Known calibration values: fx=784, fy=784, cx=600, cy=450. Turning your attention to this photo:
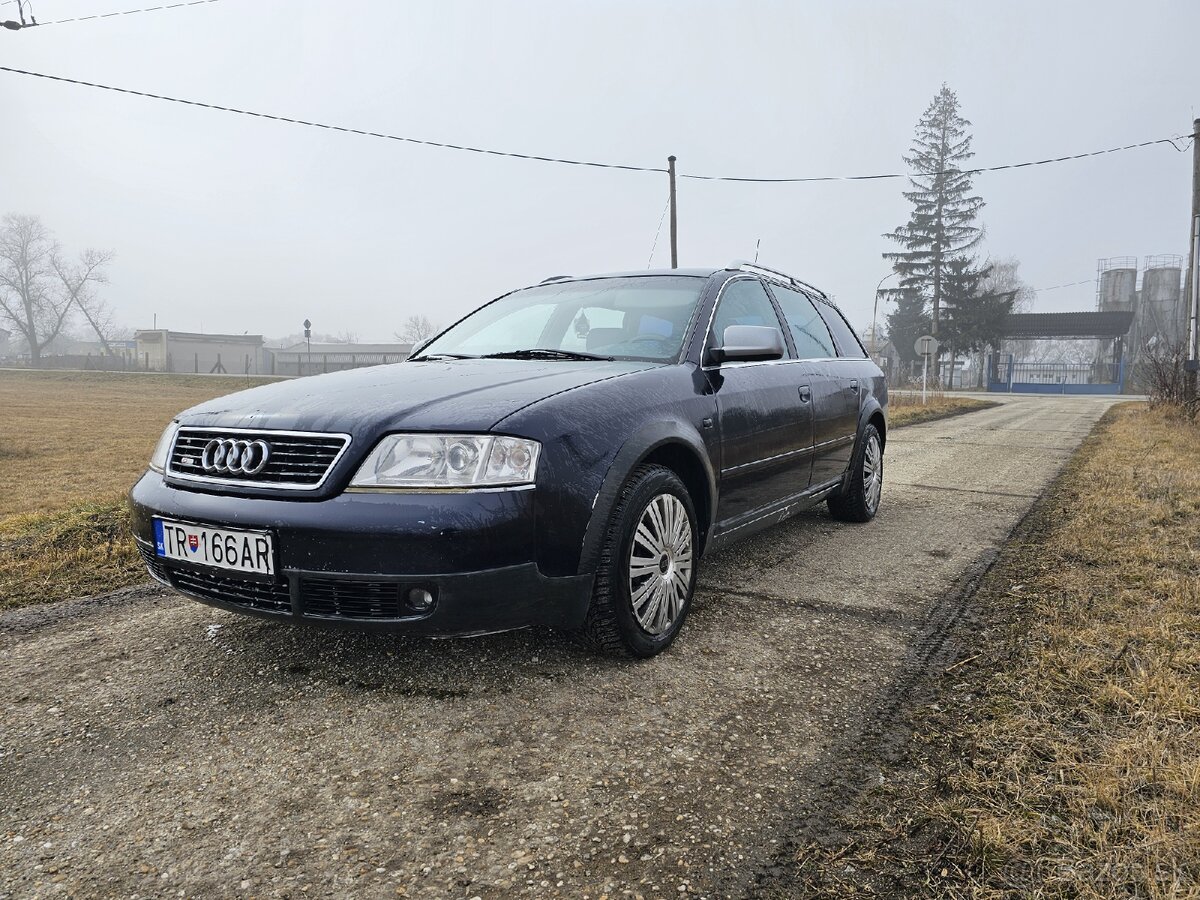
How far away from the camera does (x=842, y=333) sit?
18.0ft

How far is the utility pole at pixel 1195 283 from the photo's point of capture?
47.3ft

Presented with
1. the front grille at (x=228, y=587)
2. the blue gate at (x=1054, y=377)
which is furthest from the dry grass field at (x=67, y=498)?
the blue gate at (x=1054, y=377)

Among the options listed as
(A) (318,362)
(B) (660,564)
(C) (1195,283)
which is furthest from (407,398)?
(A) (318,362)

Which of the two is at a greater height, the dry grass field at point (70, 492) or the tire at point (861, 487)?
the tire at point (861, 487)

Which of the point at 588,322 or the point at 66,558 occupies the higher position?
the point at 588,322

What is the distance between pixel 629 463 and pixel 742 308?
158cm

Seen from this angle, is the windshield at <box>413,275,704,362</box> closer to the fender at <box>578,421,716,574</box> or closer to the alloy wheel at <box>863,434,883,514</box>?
the fender at <box>578,421,716,574</box>

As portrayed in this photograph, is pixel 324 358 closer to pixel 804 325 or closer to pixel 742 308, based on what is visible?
pixel 804 325

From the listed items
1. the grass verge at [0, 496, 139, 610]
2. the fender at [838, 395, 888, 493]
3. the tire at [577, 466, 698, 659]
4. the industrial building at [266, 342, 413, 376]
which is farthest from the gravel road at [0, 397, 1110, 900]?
the industrial building at [266, 342, 413, 376]

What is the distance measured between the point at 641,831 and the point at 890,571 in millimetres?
2693

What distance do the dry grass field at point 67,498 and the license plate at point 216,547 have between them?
1523 millimetres

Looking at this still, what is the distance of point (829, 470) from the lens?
4730 mm

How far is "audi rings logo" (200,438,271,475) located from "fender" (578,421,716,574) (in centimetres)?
105

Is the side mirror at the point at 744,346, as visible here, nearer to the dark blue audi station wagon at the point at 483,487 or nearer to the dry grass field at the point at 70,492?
the dark blue audi station wagon at the point at 483,487
